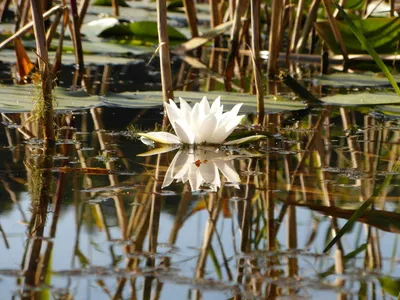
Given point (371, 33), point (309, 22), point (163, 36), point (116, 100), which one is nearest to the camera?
point (163, 36)

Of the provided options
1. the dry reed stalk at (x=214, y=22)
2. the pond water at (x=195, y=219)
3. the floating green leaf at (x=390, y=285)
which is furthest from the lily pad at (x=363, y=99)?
the floating green leaf at (x=390, y=285)

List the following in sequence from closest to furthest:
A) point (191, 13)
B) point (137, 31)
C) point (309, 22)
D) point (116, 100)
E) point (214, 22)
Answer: point (116, 100), point (309, 22), point (191, 13), point (214, 22), point (137, 31)

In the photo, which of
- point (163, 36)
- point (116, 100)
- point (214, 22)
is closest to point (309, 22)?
point (214, 22)

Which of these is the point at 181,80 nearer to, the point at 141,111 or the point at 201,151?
the point at 141,111

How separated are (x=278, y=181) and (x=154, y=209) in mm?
419

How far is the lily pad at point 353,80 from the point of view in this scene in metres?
3.70

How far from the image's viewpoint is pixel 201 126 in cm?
227

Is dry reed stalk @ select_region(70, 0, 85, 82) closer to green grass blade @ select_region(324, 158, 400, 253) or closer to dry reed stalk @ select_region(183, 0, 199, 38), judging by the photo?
dry reed stalk @ select_region(183, 0, 199, 38)

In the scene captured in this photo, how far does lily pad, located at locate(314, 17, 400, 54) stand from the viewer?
4.35 meters

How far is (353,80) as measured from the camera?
3791 millimetres

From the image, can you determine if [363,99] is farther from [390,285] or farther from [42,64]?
[390,285]

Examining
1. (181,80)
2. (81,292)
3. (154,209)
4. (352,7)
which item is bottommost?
(81,292)

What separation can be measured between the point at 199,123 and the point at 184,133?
74 millimetres

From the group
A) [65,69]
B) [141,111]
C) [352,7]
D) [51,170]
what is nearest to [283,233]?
[51,170]
